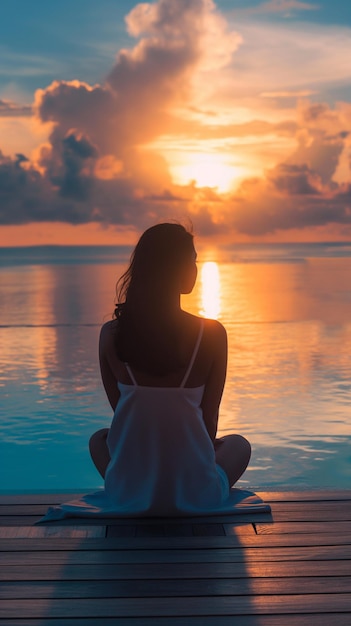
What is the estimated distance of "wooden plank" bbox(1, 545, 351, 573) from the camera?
2496 mm

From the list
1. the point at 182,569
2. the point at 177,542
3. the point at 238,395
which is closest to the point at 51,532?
the point at 177,542

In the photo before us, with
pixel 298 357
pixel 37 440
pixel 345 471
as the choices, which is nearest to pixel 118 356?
pixel 345 471

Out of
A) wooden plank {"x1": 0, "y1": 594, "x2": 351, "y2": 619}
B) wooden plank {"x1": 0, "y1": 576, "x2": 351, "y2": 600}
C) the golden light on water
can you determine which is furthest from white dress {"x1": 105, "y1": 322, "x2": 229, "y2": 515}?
the golden light on water

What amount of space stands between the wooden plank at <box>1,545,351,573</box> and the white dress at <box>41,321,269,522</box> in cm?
31

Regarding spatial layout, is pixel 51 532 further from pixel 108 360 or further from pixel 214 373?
pixel 214 373

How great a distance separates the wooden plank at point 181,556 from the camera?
250 centimetres

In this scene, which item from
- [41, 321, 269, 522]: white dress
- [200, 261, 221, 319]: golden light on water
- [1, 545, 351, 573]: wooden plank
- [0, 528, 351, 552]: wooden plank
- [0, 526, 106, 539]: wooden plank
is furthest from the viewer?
[200, 261, 221, 319]: golden light on water

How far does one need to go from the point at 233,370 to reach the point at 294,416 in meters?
1.87

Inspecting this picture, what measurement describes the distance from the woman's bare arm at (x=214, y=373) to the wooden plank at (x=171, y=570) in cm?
65

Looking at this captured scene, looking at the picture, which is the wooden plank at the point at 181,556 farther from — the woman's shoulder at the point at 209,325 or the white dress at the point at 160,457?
the woman's shoulder at the point at 209,325

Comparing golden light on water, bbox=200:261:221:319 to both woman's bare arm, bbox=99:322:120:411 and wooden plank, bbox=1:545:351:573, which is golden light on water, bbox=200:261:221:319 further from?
wooden plank, bbox=1:545:351:573

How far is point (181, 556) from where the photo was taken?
2537 mm

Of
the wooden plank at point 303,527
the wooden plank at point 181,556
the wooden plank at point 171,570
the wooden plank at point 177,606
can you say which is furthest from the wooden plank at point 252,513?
the wooden plank at point 177,606

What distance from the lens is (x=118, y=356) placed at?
2.88 meters
